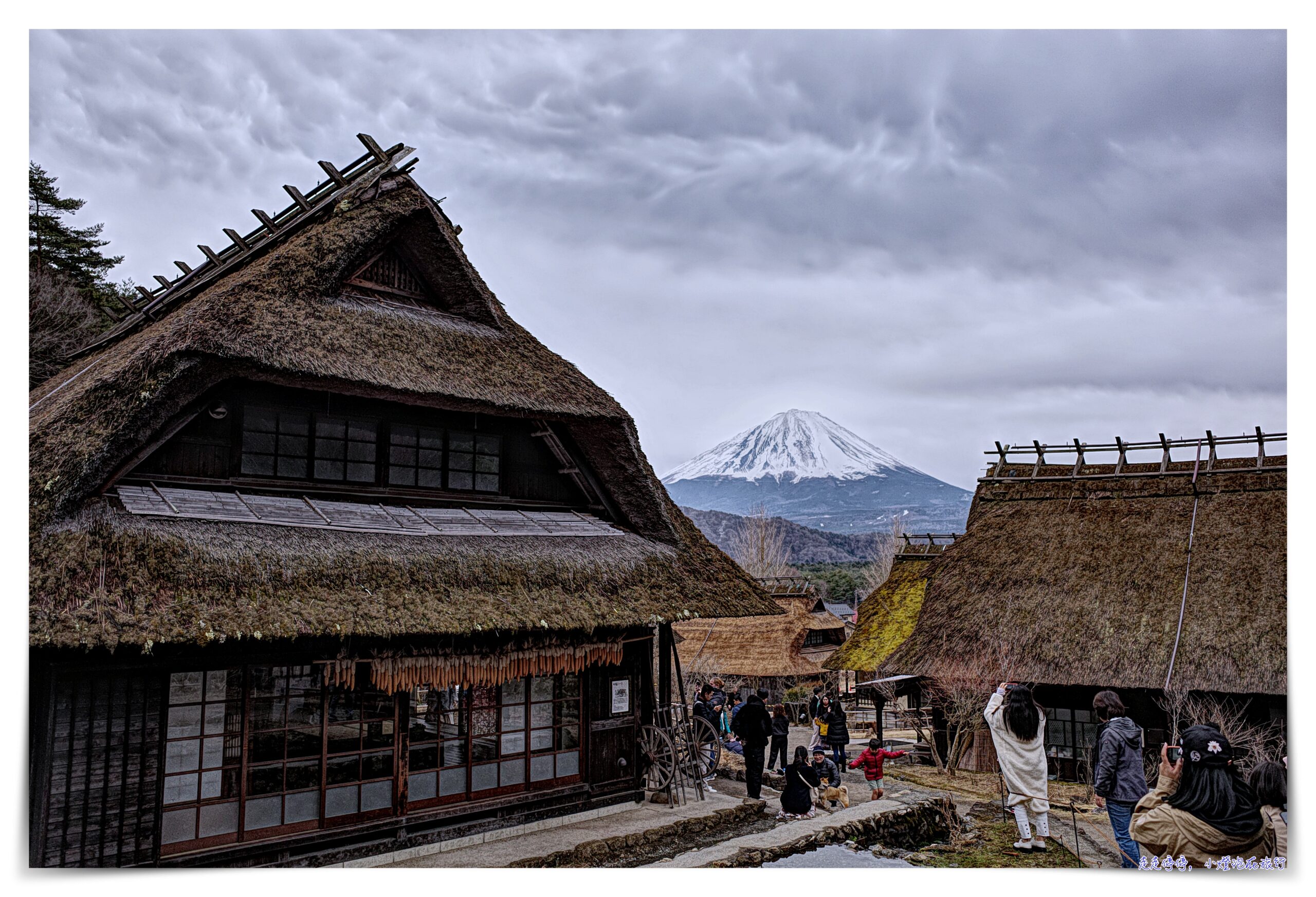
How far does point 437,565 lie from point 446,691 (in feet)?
6.20

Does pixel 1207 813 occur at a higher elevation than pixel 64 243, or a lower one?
lower

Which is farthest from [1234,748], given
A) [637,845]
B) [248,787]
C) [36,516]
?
[36,516]

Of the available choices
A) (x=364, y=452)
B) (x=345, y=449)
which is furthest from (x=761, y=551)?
(x=345, y=449)

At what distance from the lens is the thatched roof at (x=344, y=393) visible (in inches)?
310

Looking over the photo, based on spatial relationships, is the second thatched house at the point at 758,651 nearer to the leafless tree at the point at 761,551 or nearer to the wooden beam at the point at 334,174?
the wooden beam at the point at 334,174

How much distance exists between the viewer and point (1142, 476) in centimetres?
1698

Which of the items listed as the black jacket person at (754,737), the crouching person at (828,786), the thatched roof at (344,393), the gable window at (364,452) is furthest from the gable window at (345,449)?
the crouching person at (828,786)

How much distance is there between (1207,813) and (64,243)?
27376mm

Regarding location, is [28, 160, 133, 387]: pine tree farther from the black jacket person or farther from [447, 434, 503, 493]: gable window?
the black jacket person

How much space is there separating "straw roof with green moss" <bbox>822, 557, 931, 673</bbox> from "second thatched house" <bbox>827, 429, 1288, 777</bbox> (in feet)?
10.7

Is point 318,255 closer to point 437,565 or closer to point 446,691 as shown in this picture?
point 437,565

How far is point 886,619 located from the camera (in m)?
22.1

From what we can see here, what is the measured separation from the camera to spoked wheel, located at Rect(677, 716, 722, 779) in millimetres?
12219

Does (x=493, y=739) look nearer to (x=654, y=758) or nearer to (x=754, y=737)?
(x=654, y=758)
